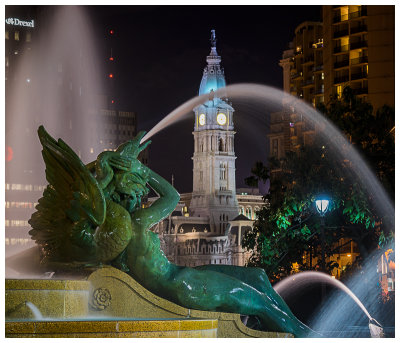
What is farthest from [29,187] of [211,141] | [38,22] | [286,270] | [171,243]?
[211,141]

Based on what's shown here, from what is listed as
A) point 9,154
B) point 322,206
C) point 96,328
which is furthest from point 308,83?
point 96,328

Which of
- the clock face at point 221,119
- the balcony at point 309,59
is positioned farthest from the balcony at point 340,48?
the clock face at point 221,119

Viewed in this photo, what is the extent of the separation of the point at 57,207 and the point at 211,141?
147432 mm

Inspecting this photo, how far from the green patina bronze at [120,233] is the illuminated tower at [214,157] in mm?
139998

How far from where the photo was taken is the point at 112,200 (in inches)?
511

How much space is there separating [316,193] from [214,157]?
132591mm

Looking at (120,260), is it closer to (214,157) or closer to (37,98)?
(37,98)

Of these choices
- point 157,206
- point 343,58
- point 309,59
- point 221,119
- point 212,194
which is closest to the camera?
point 157,206

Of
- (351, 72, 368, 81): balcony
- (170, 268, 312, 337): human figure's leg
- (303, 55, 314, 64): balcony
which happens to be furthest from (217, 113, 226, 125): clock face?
(170, 268, 312, 337): human figure's leg

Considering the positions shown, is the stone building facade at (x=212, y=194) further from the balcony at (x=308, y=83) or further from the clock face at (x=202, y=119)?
the balcony at (x=308, y=83)

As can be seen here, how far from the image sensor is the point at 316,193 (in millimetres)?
27703

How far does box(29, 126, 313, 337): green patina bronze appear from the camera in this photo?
12477mm

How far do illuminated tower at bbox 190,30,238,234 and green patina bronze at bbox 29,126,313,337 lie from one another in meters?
140

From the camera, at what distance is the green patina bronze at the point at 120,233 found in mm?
12477
